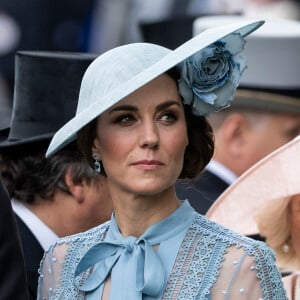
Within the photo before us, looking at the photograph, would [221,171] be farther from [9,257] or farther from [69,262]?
[9,257]

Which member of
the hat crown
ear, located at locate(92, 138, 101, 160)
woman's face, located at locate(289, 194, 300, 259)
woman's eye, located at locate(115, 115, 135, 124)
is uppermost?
the hat crown

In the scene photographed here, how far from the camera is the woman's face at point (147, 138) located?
4383 millimetres

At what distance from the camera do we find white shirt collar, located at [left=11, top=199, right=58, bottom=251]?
18.5 ft

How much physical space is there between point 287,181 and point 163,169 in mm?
1046

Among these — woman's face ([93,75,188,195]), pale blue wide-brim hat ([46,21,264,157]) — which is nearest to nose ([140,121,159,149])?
woman's face ([93,75,188,195])

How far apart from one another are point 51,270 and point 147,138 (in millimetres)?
648

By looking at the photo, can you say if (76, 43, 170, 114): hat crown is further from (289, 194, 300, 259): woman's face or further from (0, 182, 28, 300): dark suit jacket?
(289, 194, 300, 259): woman's face

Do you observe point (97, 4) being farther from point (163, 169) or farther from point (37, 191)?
point (163, 169)

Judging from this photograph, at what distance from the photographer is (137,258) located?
448 cm

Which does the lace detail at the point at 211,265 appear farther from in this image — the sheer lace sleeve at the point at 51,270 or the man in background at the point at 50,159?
the man in background at the point at 50,159

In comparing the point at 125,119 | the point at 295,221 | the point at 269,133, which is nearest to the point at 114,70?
the point at 125,119

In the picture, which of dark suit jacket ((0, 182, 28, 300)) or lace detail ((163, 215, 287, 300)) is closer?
dark suit jacket ((0, 182, 28, 300))

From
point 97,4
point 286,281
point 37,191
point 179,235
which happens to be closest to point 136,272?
point 179,235

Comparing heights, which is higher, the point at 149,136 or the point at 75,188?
the point at 149,136
